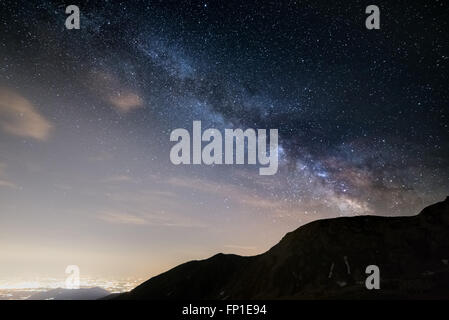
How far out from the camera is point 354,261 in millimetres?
102250

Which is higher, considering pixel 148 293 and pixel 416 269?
pixel 416 269

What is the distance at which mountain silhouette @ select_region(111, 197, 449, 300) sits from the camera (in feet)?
283

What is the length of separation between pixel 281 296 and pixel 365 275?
76.0 ft

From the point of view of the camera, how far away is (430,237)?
105 metres

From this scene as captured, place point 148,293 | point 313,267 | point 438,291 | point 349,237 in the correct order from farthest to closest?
point 148,293 → point 349,237 → point 313,267 → point 438,291

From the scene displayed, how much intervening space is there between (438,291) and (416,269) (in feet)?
52.6

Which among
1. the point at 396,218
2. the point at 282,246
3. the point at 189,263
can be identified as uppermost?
the point at 396,218

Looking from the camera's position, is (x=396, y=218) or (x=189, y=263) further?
(x=189, y=263)

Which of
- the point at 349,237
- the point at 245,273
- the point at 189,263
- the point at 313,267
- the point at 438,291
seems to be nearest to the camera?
the point at 438,291

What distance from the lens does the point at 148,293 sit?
499 feet

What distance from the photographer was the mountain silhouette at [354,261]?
3396 inches
